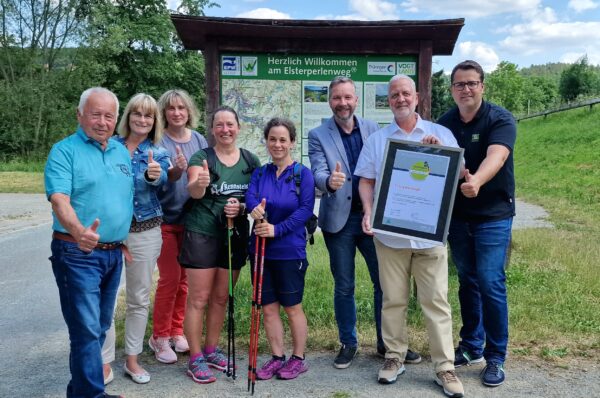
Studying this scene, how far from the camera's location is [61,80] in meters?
29.7

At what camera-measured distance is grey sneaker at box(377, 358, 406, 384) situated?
3870mm

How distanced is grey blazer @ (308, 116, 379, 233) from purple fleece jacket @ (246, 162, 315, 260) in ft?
0.63

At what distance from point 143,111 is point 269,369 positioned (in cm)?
219

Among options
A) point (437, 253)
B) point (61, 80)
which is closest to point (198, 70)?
point (61, 80)

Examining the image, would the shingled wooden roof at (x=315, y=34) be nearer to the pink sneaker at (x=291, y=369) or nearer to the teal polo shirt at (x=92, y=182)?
the teal polo shirt at (x=92, y=182)

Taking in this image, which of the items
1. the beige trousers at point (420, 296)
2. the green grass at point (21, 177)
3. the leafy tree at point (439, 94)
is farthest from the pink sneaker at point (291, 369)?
the leafy tree at point (439, 94)

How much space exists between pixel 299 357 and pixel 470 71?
8.27ft

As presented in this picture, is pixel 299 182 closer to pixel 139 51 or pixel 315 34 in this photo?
pixel 315 34

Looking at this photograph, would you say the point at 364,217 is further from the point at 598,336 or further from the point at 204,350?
the point at 598,336

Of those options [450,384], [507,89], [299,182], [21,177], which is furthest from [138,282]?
[507,89]

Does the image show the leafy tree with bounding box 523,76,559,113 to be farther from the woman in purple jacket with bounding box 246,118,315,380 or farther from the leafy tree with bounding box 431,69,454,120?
the woman in purple jacket with bounding box 246,118,315,380

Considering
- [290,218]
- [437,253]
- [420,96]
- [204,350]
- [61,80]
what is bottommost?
[204,350]

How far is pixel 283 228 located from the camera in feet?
12.6

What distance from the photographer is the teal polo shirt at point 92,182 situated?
3.11 m
